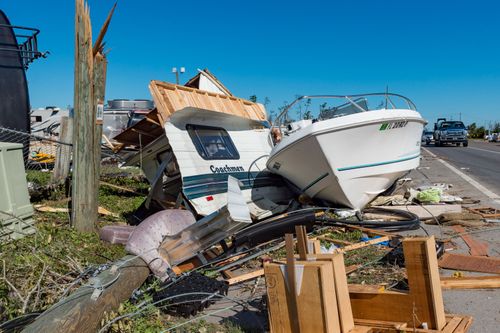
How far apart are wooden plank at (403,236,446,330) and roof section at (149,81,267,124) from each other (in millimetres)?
5447

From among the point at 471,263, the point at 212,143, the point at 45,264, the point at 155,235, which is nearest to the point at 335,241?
the point at 471,263

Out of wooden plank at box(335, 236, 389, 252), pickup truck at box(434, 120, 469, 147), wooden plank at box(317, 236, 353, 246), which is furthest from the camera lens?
pickup truck at box(434, 120, 469, 147)

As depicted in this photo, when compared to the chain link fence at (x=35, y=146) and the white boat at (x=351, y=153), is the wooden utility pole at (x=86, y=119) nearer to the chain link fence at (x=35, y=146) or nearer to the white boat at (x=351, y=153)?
the chain link fence at (x=35, y=146)

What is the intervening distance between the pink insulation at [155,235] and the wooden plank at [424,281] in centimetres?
257

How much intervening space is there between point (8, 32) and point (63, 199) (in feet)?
13.8

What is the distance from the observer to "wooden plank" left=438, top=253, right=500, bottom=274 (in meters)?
5.09

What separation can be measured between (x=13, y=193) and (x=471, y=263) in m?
5.61

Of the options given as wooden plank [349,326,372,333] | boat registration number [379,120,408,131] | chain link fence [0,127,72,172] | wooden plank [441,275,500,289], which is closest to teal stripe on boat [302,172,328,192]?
boat registration number [379,120,408,131]

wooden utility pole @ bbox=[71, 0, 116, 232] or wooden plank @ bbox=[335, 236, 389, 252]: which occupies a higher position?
wooden utility pole @ bbox=[71, 0, 116, 232]

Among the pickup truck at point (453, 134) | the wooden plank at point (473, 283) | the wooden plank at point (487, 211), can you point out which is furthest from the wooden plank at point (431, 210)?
the pickup truck at point (453, 134)

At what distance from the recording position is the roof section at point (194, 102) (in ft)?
26.5

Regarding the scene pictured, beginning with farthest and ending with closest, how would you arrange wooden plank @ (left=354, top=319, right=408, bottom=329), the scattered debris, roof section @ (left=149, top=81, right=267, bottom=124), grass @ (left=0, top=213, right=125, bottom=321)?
1. roof section @ (left=149, top=81, right=267, bottom=124)
2. the scattered debris
3. grass @ (left=0, top=213, right=125, bottom=321)
4. wooden plank @ (left=354, top=319, right=408, bottom=329)

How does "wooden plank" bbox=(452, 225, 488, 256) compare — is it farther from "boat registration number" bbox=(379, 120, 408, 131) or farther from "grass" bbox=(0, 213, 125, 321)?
"grass" bbox=(0, 213, 125, 321)

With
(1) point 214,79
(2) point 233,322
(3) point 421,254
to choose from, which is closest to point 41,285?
(2) point 233,322
